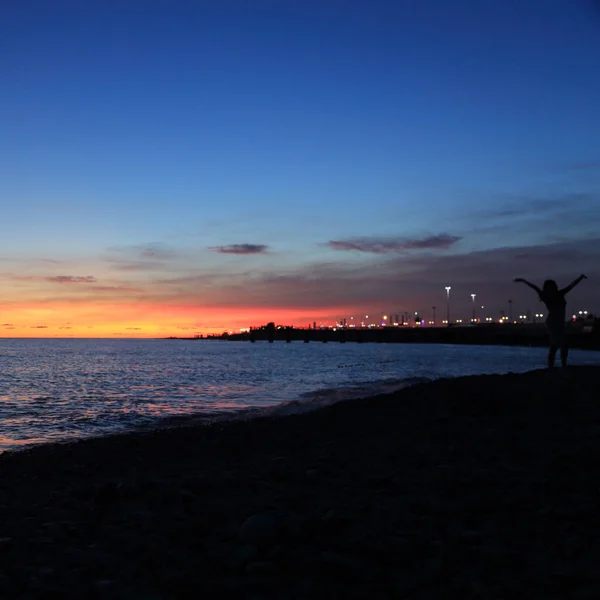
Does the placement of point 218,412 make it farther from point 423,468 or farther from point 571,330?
point 571,330

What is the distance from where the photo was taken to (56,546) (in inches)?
183

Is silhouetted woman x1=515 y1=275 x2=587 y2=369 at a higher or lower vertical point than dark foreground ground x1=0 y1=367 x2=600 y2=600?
higher

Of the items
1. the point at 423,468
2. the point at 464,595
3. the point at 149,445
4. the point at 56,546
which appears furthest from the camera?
the point at 149,445

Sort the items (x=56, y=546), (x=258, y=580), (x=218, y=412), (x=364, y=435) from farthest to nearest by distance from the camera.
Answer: (x=218, y=412) → (x=364, y=435) → (x=56, y=546) → (x=258, y=580)

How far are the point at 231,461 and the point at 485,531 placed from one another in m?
4.66

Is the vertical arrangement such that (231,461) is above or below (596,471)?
below

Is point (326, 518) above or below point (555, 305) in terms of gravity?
below

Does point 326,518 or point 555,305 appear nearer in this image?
point 326,518

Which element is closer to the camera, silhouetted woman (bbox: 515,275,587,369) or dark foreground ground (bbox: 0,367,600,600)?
dark foreground ground (bbox: 0,367,600,600)

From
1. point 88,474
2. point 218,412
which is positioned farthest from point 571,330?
point 88,474

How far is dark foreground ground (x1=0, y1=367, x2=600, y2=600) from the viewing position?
3.64 m

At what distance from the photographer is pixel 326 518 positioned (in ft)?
15.5

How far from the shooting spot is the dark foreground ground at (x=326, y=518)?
3637mm

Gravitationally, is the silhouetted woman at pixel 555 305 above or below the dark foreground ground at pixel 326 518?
above
